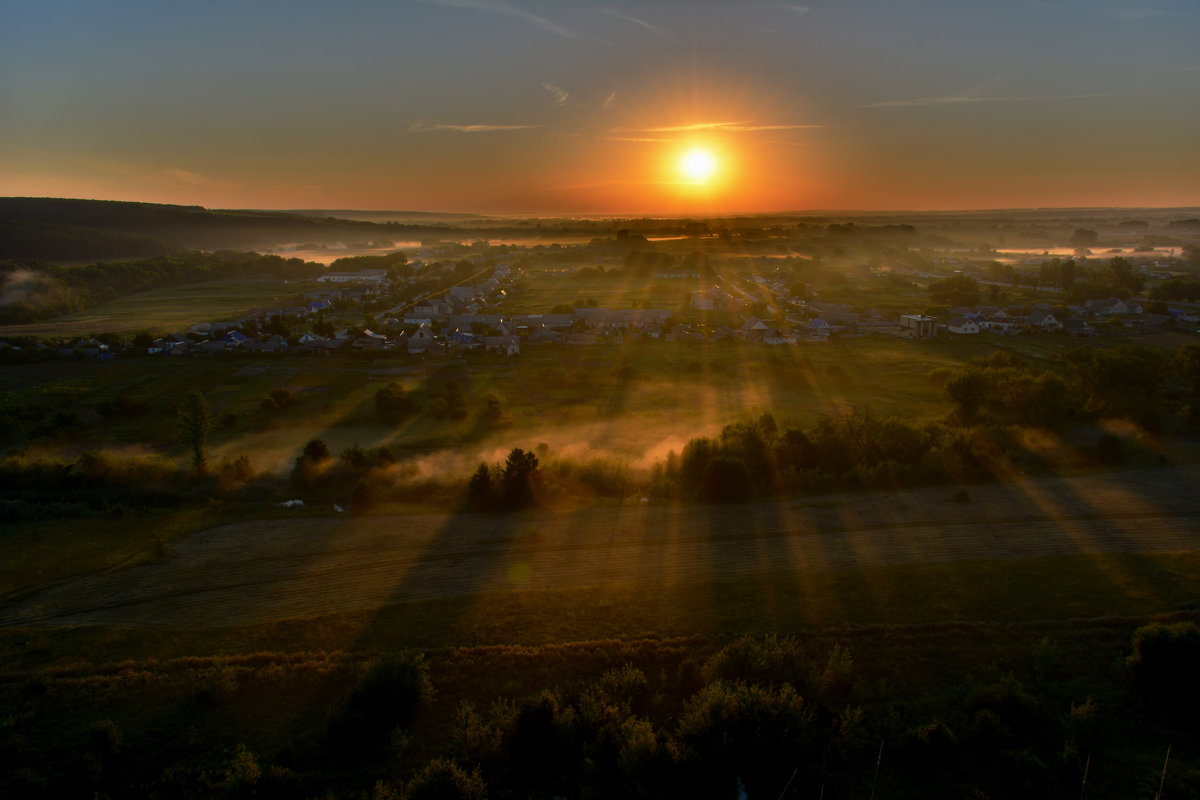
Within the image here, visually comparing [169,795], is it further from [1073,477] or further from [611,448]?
[1073,477]

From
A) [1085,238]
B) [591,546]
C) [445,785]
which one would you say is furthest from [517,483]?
[1085,238]

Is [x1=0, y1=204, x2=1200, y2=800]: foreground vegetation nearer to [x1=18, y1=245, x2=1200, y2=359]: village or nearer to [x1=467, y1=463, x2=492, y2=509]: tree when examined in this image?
[x1=467, y1=463, x2=492, y2=509]: tree

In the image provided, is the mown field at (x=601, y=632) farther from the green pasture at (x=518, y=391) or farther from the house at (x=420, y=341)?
the house at (x=420, y=341)

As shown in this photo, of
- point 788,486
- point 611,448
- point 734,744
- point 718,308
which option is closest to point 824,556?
point 788,486

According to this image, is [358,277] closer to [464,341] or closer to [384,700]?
[464,341]

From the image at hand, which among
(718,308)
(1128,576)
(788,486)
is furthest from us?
(718,308)

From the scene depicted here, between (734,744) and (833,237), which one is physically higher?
(833,237)

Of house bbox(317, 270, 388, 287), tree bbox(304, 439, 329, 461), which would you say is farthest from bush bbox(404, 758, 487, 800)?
house bbox(317, 270, 388, 287)
